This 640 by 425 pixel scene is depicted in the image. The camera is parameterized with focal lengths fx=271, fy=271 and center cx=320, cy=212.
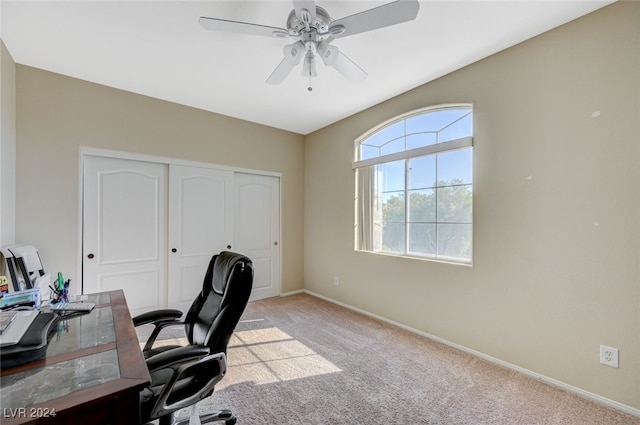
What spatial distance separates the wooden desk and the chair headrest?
505mm

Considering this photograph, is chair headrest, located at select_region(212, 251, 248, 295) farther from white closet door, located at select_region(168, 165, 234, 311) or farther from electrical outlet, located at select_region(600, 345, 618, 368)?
electrical outlet, located at select_region(600, 345, 618, 368)

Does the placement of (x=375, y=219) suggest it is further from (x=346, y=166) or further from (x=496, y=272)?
(x=496, y=272)

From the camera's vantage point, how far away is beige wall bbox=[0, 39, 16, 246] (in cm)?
228

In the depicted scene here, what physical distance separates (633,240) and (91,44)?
437cm

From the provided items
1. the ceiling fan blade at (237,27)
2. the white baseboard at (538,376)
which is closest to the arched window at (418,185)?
the white baseboard at (538,376)

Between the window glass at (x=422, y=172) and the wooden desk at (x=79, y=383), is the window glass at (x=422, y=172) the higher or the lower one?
the higher one

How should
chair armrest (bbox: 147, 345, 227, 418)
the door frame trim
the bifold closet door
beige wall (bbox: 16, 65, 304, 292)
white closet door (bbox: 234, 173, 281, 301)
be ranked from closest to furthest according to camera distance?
chair armrest (bbox: 147, 345, 227, 418)
beige wall (bbox: 16, 65, 304, 292)
the door frame trim
the bifold closet door
white closet door (bbox: 234, 173, 281, 301)

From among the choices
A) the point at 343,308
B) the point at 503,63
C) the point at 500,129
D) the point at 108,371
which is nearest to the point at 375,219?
the point at 343,308

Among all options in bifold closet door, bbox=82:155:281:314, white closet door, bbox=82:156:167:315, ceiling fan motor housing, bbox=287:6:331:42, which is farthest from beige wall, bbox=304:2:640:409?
white closet door, bbox=82:156:167:315

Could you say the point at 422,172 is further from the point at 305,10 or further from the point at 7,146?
the point at 7,146

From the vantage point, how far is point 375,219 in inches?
144

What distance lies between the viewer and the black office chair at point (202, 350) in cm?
124

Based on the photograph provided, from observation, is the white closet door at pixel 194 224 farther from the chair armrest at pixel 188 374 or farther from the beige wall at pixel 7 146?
the chair armrest at pixel 188 374

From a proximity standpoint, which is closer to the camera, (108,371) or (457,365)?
(108,371)
